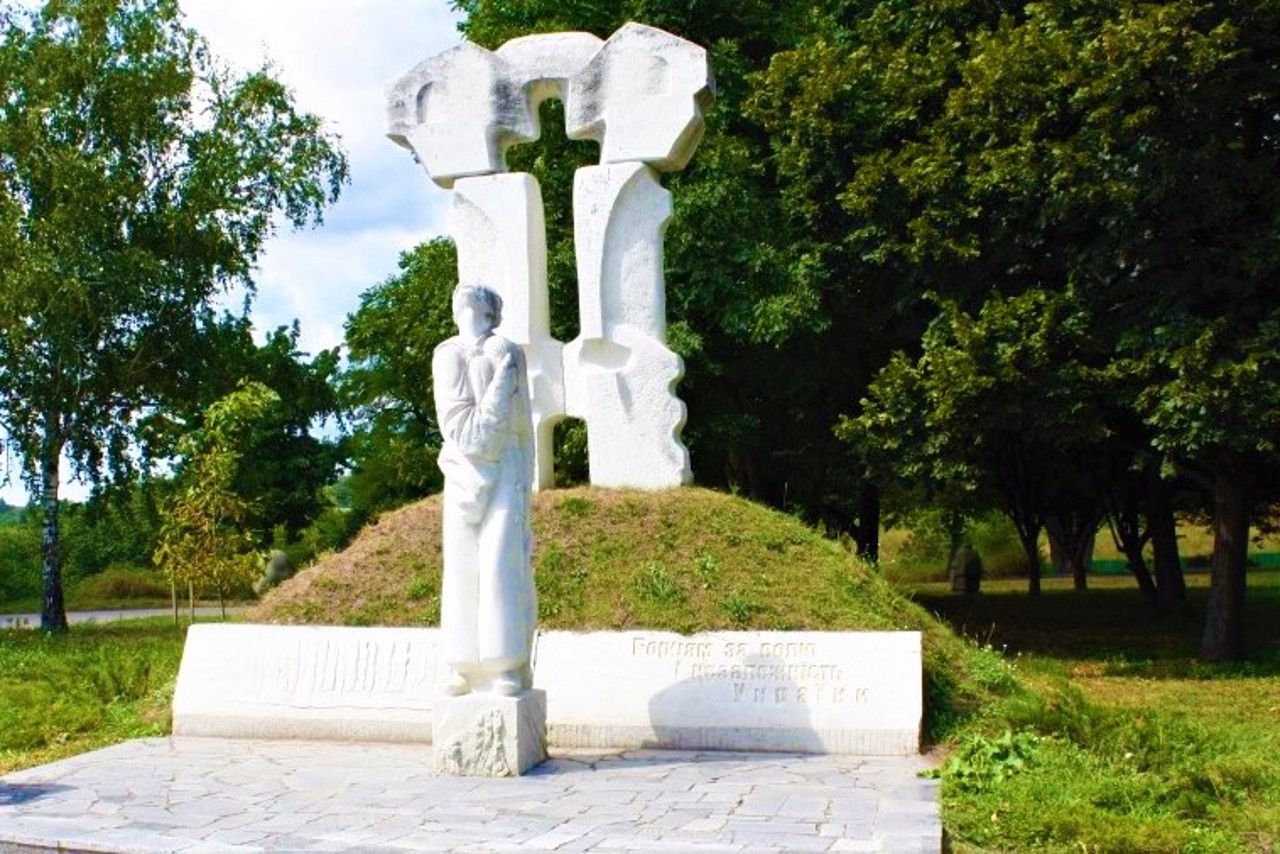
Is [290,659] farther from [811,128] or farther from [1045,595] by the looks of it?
[1045,595]

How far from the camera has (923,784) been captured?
7762 mm

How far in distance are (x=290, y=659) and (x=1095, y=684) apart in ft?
27.1

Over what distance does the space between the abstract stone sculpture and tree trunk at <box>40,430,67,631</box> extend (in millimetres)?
11627

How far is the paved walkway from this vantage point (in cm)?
631

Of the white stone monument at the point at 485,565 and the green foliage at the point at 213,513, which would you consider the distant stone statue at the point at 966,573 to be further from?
the white stone monument at the point at 485,565

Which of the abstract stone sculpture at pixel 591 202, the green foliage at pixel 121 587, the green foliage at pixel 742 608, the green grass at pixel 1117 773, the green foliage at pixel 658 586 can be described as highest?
the abstract stone sculpture at pixel 591 202

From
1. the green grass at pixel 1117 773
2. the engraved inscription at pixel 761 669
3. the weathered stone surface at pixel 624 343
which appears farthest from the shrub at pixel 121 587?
the engraved inscription at pixel 761 669

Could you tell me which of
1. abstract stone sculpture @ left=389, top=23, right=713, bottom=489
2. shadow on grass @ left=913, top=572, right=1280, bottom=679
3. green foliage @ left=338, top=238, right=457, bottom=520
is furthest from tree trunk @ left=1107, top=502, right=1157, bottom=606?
abstract stone sculpture @ left=389, top=23, right=713, bottom=489

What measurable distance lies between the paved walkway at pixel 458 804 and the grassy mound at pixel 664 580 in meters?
1.51

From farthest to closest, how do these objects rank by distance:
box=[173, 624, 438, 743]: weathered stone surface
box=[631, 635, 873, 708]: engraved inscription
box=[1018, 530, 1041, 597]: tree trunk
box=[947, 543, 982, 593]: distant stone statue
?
box=[947, 543, 982, 593]: distant stone statue, box=[1018, 530, 1041, 597]: tree trunk, box=[173, 624, 438, 743]: weathered stone surface, box=[631, 635, 873, 708]: engraved inscription

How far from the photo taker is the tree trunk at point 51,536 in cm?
2166

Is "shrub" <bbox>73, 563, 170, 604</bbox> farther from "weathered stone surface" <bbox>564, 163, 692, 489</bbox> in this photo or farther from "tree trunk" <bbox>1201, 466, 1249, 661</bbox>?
"tree trunk" <bbox>1201, 466, 1249, 661</bbox>

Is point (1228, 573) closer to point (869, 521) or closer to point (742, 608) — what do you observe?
point (742, 608)

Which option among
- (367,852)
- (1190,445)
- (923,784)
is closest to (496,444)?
(367,852)
